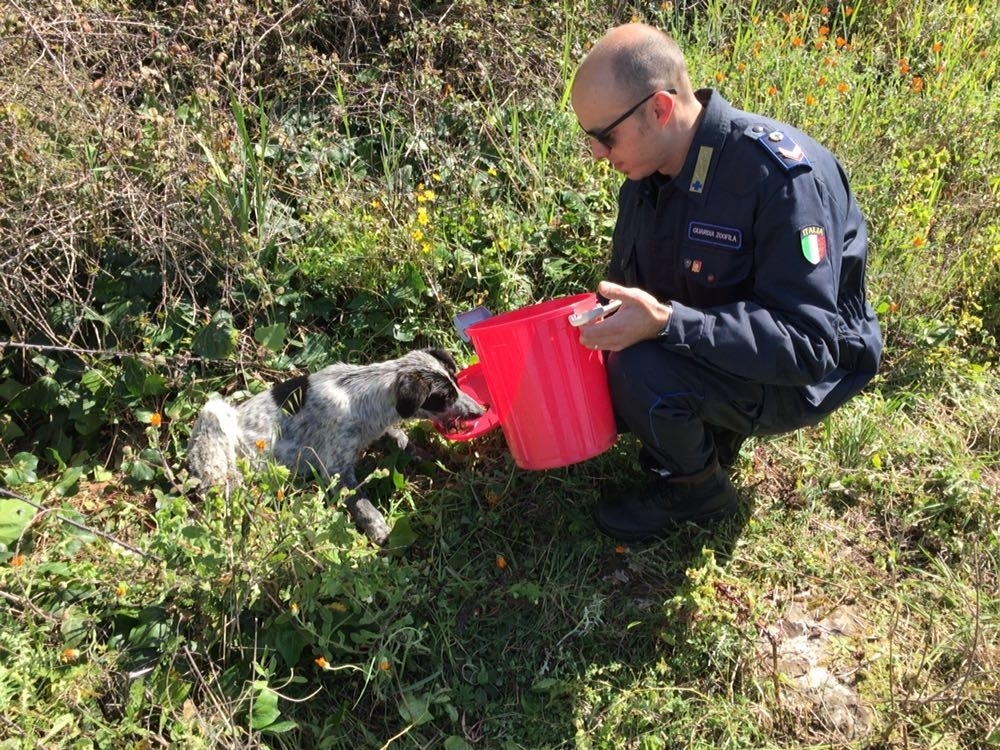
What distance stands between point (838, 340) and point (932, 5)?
14.2 feet

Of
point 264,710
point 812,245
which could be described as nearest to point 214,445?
point 264,710

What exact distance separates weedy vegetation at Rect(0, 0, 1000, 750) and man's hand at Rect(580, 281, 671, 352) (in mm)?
1060

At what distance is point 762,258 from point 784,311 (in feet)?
0.68

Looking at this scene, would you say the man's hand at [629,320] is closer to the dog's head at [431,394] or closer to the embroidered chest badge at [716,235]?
the embroidered chest badge at [716,235]

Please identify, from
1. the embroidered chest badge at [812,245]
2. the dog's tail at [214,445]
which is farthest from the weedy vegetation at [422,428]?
the embroidered chest badge at [812,245]

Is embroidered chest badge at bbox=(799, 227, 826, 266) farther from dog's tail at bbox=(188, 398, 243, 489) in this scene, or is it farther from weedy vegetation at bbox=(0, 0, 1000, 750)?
dog's tail at bbox=(188, 398, 243, 489)

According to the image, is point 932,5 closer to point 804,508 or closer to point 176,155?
point 804,508

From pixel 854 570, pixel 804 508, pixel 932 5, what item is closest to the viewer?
pixel 854 570

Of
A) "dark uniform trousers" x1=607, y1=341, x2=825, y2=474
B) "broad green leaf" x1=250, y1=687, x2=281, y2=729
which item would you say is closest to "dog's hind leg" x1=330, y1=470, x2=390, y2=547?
"broad green leaf" x1=250, y1=687, x2=281, y2=729

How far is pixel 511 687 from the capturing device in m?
3.00

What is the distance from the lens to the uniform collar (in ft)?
9.14

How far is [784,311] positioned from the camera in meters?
2.62

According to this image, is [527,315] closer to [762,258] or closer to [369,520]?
[762,258]

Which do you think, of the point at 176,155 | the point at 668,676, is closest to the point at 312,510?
the point at 668,676
